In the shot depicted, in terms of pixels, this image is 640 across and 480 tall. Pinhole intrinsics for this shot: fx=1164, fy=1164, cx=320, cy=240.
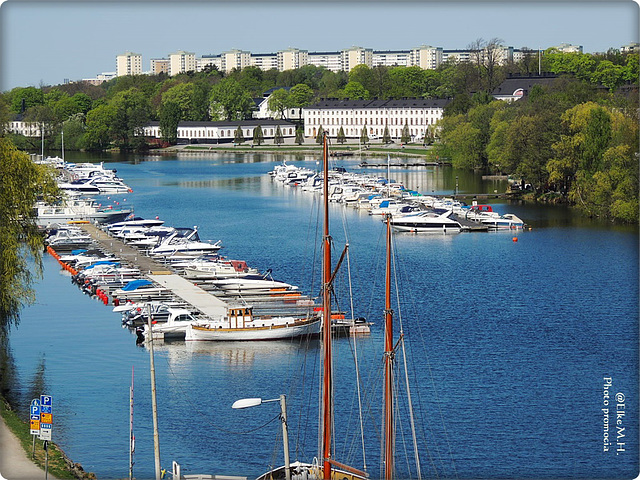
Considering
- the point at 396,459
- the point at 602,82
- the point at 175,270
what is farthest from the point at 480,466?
the point at 602,82

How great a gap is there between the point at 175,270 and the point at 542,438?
19.0 metres

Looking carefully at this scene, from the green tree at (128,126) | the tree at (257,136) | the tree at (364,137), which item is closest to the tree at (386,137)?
the tree at (364,137)

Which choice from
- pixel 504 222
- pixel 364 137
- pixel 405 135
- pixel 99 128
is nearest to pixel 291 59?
pixel 405 135

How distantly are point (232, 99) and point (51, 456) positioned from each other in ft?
356

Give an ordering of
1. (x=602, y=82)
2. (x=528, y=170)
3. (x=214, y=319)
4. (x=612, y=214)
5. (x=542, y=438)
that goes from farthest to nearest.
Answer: (x=602, y=82) < (x=528, y=170) < (x=612, y=214) < (x=214, y=319) < (x=542, y=438)

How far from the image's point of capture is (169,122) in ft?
379

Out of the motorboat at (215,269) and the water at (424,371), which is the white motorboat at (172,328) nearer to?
the water at (424,371)

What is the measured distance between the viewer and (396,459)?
756 inches

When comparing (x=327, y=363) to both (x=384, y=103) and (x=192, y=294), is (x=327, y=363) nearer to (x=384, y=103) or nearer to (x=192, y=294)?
(x=192, y=294)

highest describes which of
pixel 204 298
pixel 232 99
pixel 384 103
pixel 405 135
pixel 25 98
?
pixel 25 98

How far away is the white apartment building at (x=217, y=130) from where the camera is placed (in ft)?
391

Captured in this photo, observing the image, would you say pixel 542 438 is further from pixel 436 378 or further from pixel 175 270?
pixel 175 270

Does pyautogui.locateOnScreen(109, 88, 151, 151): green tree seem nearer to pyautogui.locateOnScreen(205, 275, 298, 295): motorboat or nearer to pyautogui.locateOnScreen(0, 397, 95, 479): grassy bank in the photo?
pyautogui.locateOnScreen(205, 275, 298, 295): motorboat

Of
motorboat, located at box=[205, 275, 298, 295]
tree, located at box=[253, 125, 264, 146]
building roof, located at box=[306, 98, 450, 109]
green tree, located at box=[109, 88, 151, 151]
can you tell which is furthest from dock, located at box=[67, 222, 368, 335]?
building roof, located at box=[306, 98, 450, 109]
